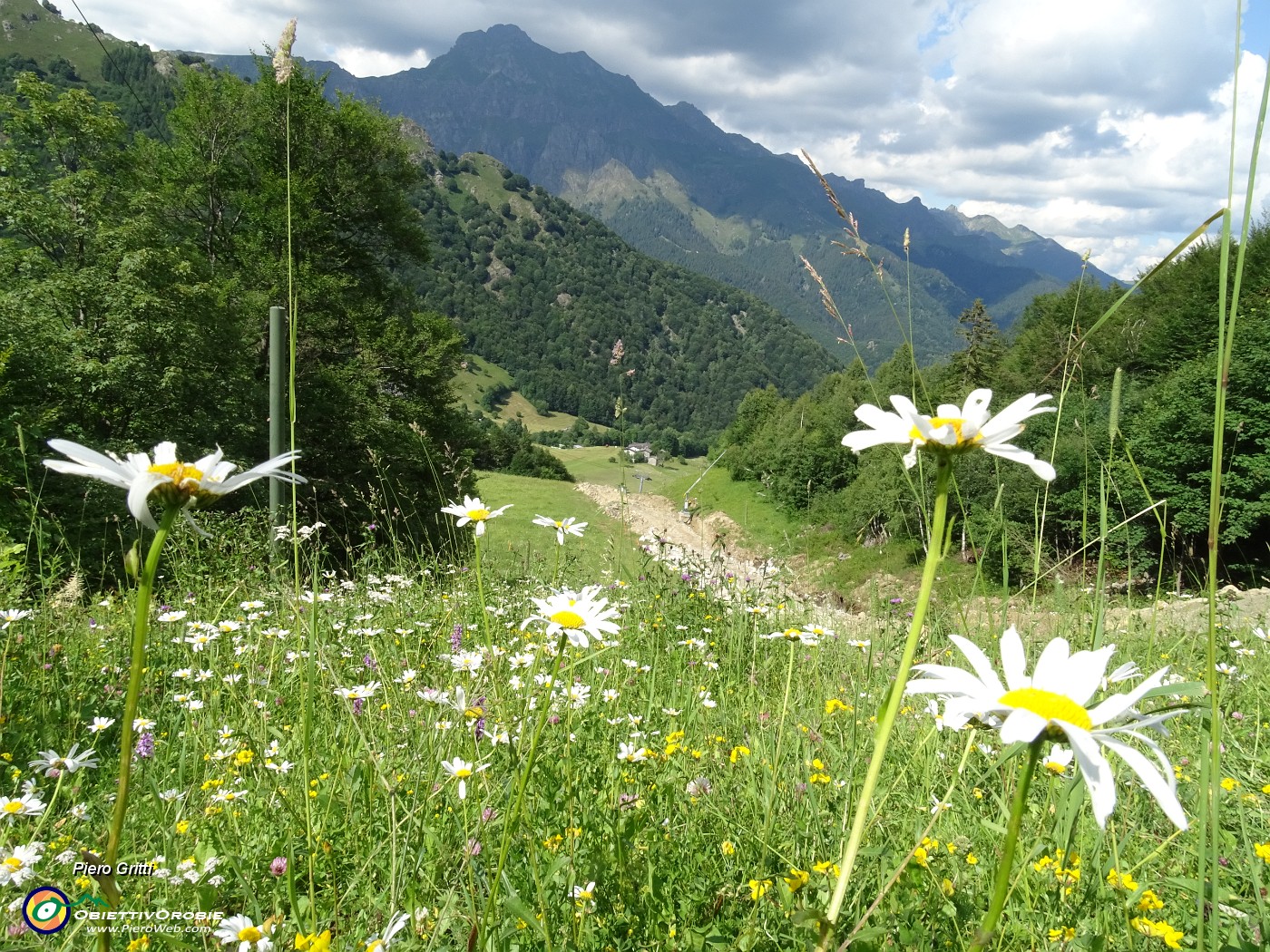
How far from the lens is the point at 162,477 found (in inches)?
34.8

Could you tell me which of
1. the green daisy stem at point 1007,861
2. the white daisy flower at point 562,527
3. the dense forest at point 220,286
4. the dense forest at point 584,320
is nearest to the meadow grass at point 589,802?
the green daisy stem at point 1007,861

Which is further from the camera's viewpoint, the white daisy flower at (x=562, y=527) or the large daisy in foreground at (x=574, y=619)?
the white daisy flower at (x=562, y=527)

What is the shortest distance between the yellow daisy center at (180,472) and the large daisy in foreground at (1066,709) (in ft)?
2.88

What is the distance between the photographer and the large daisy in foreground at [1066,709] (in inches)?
26.9

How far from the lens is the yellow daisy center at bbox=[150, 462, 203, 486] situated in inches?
35.4

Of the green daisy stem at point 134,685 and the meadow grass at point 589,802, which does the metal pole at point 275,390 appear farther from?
the green daisy stem at point 134,685

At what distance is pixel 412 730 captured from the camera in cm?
256

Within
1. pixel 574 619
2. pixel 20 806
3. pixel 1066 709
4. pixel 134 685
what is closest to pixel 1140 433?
pixel 574 619

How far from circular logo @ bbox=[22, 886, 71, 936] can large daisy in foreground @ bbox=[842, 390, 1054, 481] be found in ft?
5.57

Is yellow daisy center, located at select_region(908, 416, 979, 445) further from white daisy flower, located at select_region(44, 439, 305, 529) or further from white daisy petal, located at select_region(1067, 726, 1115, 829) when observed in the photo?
white daisy flower, located at select_region(44, 439, 305, 529)

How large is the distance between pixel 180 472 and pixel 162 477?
22 mm

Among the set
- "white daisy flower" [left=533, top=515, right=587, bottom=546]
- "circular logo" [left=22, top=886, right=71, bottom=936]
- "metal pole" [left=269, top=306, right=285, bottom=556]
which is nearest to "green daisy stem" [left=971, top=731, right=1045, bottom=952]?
"white daisy flower" [left=533, top=515, right=587, bottom=546]

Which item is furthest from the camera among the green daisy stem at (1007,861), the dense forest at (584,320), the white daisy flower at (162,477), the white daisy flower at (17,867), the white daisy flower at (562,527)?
the dense forest at (584,320)

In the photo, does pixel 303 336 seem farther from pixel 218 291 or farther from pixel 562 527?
pixel 562 527
